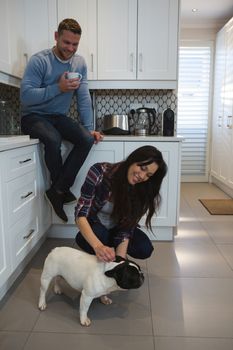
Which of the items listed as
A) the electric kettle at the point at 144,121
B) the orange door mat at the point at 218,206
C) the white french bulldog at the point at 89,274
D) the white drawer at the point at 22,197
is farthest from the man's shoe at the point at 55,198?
the orange door mat at the point at 218,206

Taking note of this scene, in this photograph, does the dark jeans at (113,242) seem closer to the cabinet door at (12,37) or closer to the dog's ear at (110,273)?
the dog's ear at (110,273)

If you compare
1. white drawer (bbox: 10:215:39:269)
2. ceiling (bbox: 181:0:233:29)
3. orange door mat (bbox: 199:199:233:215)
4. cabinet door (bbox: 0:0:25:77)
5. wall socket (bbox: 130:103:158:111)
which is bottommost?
orange door mat (bbox: 199:199:233:215)

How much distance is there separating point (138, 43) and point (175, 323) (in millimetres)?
2153

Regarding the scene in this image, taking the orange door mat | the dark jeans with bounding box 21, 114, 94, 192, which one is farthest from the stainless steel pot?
the orange door mat

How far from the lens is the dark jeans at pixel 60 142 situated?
7.29 feet

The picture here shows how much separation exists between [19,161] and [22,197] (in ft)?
0.71

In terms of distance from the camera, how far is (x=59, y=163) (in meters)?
2.29

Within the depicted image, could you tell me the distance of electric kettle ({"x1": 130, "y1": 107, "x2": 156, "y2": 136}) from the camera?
2.95 m

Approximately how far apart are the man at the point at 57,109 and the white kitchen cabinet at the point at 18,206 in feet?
0.41

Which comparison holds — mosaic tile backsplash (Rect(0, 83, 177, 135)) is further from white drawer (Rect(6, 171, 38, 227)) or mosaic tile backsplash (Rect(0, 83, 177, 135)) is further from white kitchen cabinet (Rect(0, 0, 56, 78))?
white drawer (Rect(6, 171, 38, 227))

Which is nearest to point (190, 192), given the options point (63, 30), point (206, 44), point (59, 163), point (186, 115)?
point (186, 115)

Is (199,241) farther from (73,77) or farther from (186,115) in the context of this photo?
(186,115)

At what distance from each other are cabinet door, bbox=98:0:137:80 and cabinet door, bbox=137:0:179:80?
0.07 m

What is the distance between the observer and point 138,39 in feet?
8.80
